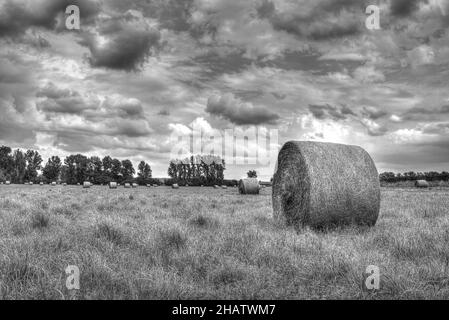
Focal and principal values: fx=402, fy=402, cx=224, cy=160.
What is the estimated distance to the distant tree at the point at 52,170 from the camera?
122 meters

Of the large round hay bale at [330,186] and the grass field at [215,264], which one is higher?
the large round hay bale at [330,186]

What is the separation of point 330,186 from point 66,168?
121 metres

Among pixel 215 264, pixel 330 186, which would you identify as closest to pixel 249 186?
pixel 330 186

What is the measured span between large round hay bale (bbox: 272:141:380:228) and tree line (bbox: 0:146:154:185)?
10786cm

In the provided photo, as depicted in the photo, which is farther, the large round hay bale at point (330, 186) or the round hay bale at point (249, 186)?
the round hay bale at point (249, 186)

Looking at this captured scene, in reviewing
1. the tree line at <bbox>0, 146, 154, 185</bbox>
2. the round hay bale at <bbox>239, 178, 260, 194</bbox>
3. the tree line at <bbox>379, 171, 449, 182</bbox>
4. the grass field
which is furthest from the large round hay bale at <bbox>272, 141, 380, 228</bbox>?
the tree line at <bbox>0, 146, 154, 185</bbox>

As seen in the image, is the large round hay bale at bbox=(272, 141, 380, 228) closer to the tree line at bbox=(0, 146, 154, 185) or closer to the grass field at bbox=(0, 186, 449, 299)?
the grass field at bbox=(0, 186, 449, 299)

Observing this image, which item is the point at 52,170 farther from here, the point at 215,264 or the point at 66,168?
the point at 215,264

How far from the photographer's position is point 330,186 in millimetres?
9297

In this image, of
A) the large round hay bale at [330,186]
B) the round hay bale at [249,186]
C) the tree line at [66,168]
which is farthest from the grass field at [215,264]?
the tree line at [66,168]

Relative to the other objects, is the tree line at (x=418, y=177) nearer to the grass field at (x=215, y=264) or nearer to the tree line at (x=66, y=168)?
the grass field at (x=215, y=264)
